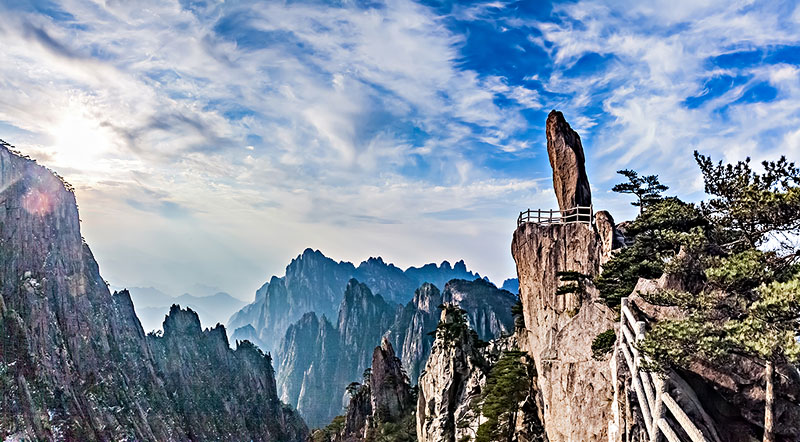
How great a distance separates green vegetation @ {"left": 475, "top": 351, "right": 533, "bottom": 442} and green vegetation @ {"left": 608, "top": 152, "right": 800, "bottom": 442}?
14306 mm

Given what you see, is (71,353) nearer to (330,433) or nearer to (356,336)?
(330,433)

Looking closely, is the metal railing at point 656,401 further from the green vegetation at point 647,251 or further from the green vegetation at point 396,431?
the green vegetation at point 396,431

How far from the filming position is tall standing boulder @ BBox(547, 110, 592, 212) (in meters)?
25.7

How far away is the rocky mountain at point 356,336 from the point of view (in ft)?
437

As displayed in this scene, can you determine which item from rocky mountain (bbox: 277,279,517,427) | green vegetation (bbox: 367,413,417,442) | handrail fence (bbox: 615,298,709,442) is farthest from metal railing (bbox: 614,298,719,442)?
rocky mountain (bbox: 277,279,517,427)

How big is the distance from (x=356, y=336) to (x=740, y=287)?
171 metres

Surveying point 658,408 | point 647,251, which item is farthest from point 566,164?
point 658,408

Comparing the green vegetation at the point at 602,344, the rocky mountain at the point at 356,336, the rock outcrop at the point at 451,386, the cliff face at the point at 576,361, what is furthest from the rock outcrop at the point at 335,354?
the green vegetation at the point at 602,344

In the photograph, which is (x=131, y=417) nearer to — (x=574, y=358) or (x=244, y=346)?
(x=244, y=346)

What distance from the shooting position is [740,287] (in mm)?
10117

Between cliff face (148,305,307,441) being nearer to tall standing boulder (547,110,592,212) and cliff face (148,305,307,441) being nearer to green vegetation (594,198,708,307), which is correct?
tall standing boulder (547,110,592,212)

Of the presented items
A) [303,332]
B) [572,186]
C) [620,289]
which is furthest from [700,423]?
[303,332]

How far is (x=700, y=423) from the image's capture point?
29.7 feet

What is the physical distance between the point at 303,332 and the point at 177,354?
104 metres
